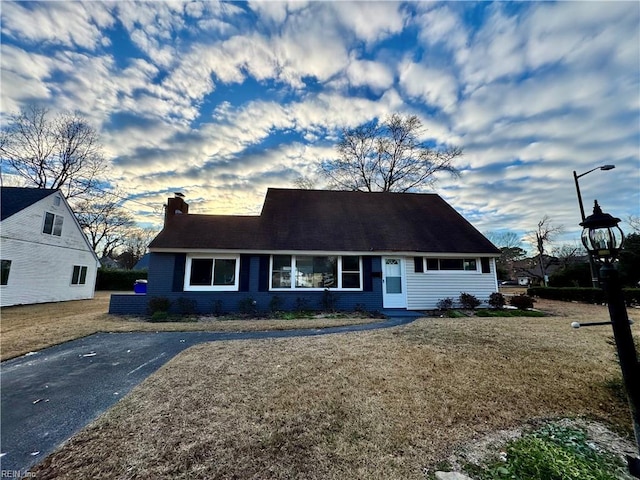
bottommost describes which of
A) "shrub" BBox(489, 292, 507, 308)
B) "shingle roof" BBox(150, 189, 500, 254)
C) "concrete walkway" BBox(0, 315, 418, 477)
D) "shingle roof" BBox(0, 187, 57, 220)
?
"concrete walkway" BBox(0, 315, 418, 477)

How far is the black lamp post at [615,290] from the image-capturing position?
240 cm

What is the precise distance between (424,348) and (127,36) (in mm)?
11014

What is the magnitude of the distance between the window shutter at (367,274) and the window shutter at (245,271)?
5.00 m

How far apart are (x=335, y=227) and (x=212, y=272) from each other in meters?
5.98

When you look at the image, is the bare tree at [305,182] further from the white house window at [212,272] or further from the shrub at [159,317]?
the shrub at [159,317]

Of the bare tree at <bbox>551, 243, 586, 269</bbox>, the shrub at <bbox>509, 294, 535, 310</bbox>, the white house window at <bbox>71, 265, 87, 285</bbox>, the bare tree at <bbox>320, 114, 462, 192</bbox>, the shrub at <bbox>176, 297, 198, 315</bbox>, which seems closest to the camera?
the shrub at <bbox>176, 297, 198, 315</bbox>

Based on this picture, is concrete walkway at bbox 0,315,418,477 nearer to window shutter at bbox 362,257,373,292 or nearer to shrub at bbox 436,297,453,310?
window shutter at bbox 362,257,373,292

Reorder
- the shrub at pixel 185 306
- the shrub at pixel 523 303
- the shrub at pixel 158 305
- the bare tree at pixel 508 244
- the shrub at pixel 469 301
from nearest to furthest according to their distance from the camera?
the shrub at pixel 158 305
the shrub at pixel 185 306
the shrub at pixel 469 301
the shrub at pixel 523 303
the bare tree at pixel 508 244

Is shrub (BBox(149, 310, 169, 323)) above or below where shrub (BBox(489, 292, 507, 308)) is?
below

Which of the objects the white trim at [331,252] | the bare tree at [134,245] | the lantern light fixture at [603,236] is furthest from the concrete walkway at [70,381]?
the bare tree at [134,245]

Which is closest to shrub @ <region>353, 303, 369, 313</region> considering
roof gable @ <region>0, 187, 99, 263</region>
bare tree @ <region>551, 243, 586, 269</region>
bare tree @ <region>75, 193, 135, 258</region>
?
roof gable @ <region>0, 187, 99, 263</region>

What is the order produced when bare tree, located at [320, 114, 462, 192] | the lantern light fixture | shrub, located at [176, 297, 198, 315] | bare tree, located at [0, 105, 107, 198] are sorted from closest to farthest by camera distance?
the lantern light fixture
shrub, located at [176, 297, 198, 315]
bare tree, located at [0, 105, 107, 198]
bare tree, located at [320, 114, 462, 192]

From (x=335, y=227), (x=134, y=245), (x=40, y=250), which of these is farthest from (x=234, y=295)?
(x=134, y=245)

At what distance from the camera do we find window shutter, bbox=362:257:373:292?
38.3 ft
